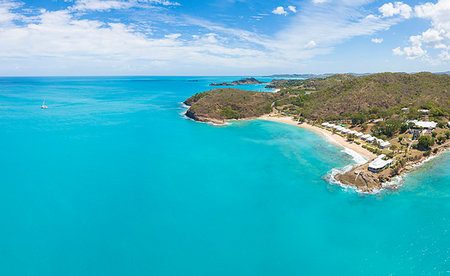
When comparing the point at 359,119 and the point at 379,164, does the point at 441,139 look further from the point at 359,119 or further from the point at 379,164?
the point at 379,164

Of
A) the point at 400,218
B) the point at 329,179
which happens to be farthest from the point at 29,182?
the point at 400,218

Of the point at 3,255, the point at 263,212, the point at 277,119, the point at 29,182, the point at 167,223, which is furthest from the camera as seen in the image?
the point at 277,119

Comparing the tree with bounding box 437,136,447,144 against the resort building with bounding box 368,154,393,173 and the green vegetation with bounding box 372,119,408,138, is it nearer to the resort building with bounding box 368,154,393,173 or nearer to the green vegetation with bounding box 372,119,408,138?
the green vegetation with bounding box 372,119,408,138

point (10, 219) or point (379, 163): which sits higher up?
point (379, 163)

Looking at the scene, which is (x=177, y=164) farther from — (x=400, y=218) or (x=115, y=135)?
(x=400, y=218)

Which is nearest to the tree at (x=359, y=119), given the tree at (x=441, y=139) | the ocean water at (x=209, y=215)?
the tree at (x=441, y=139)

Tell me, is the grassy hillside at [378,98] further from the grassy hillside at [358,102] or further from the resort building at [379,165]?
the resort building at [379,165]

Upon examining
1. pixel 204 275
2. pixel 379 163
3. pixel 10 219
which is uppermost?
pixel 379 163

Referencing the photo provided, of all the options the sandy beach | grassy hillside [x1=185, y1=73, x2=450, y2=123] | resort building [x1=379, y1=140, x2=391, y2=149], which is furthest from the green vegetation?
grassy hillside [x1=185, y1=73, x2=450, y2=123]
